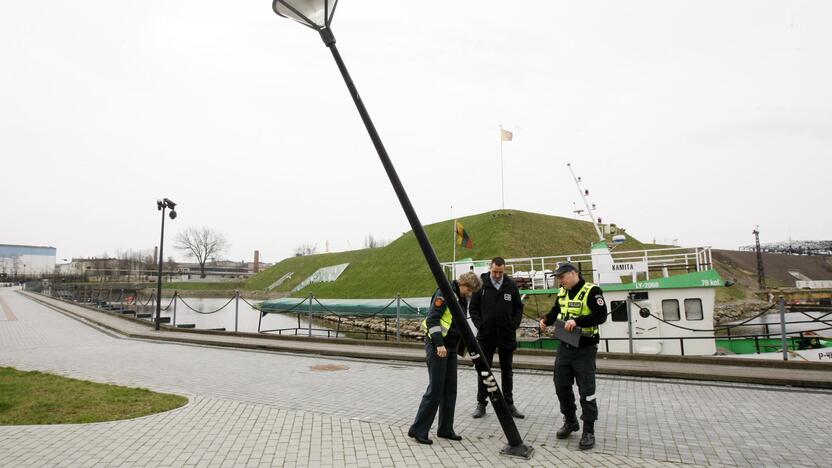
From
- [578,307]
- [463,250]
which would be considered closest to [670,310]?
[578,307]

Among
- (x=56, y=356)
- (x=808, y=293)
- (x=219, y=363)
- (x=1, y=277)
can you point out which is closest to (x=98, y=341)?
(x=56, y=356)

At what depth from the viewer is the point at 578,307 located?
564 centimetres

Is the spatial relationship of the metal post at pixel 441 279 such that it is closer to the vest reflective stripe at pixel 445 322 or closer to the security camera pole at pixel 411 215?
the security camera pole at pixel 411 215

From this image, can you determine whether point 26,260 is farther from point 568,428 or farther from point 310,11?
point 568,428

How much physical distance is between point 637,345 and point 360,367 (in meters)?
9.20

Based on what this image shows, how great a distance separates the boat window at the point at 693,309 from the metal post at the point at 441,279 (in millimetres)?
12002

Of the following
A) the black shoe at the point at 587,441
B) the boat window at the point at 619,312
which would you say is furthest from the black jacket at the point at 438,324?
the boat window at the point at 619,312

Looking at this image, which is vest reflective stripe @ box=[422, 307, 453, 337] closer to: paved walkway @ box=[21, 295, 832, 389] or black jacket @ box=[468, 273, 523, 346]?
black jacket @ box=[468, 273, 523, 346]

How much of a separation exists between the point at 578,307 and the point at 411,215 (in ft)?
7.60

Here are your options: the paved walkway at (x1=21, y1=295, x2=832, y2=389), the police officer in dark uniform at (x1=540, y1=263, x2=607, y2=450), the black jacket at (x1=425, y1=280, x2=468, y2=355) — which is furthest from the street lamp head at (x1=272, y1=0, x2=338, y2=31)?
the paved walkway at (x1=21, y1=295, x2=832, y2=389)

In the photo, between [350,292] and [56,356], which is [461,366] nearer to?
[56,356]

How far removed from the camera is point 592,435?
5.25 m

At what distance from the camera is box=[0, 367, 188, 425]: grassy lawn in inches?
248

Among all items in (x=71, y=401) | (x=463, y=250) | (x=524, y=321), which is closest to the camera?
(x=71, y=401)
